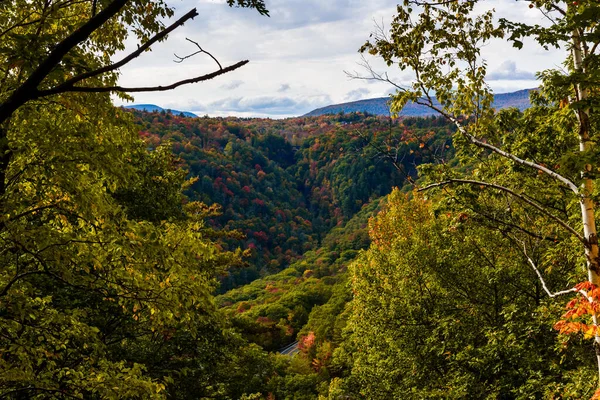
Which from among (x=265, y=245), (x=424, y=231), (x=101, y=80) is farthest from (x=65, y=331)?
(x=265, y=245)

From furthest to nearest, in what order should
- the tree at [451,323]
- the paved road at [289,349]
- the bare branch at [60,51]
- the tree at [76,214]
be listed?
the paved road at [289,349]
the tree at [451,323]
the tree at [76,214]
the bare branch at [60,51]

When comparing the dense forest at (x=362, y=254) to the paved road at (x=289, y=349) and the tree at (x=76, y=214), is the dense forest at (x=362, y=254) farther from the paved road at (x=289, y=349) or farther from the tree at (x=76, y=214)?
the paved road at (x=289, y=349)

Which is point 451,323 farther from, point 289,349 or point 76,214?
point 289,349

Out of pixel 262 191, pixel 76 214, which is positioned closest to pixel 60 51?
pixel 76 214

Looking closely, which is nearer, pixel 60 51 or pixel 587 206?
pixel 60 51

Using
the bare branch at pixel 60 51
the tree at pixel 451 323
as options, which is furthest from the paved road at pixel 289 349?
the bare branch at pixel 60 51

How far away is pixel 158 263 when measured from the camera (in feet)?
17.4

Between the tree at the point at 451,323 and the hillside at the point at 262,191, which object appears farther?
the hillside at the point at 262,191

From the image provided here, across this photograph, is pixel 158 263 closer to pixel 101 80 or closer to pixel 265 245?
pixel 101 80

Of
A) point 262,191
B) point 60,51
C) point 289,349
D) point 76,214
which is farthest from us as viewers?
point 262,191

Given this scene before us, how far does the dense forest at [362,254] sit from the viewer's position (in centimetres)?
473

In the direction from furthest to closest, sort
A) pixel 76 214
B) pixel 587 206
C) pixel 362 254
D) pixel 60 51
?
pixel 362 254 < pixel 587 206 < pixel 76 214 < pixel 60 51

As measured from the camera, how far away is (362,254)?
27.6 metres

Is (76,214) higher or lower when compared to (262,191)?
lower
